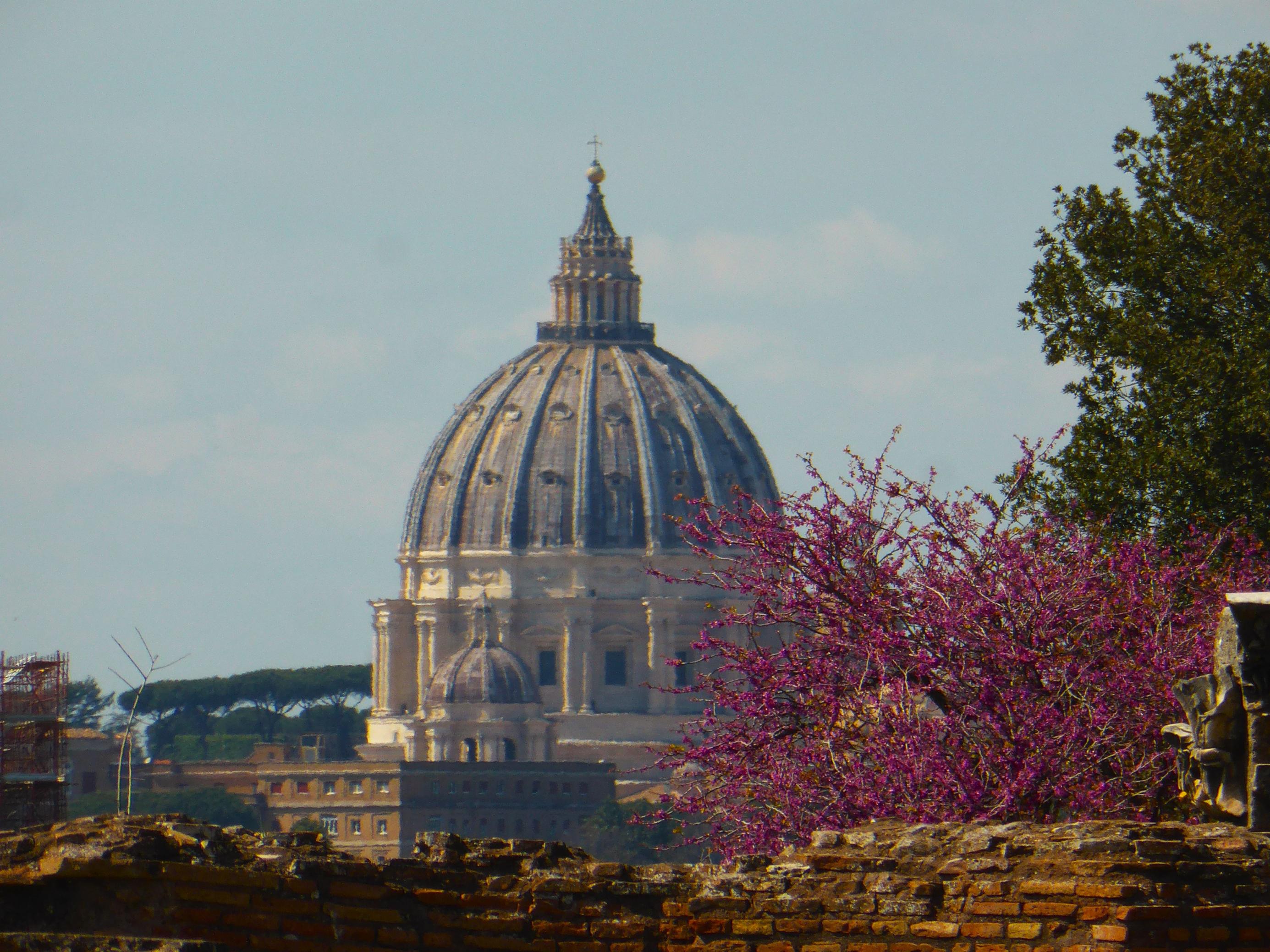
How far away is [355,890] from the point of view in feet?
26.3

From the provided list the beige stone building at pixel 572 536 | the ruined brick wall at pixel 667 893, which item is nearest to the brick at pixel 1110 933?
the ruined brick wall at pixel 667 893

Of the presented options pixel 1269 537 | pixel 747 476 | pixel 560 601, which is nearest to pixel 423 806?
pixel 560 601

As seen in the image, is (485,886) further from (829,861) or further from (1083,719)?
(1083,719)

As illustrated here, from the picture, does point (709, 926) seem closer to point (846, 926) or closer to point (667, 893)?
point (667, 893)

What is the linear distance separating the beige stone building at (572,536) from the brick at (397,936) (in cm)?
10965

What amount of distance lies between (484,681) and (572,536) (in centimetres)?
1364

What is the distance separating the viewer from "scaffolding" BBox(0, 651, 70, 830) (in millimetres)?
41000

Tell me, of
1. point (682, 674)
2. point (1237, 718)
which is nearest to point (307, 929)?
point (1237, 718)

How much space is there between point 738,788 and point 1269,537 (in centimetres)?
567

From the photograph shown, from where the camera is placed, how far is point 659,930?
8539 millimetres

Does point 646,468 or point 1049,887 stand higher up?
point 646,468

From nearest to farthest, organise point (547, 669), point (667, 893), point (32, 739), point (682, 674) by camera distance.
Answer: point (667, 893)
point (32, 739)
point (682, 674)
point (547, 669)

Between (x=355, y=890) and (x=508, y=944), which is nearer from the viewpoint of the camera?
(x=355, y=890)

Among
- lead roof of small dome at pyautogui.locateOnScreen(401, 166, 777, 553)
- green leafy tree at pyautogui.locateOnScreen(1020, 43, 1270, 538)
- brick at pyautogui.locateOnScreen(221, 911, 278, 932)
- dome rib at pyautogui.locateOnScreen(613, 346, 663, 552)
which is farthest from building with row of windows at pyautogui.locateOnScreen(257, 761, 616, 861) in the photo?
brick at pyautogui.locateOnScreen(221, 911, 278, 932)
